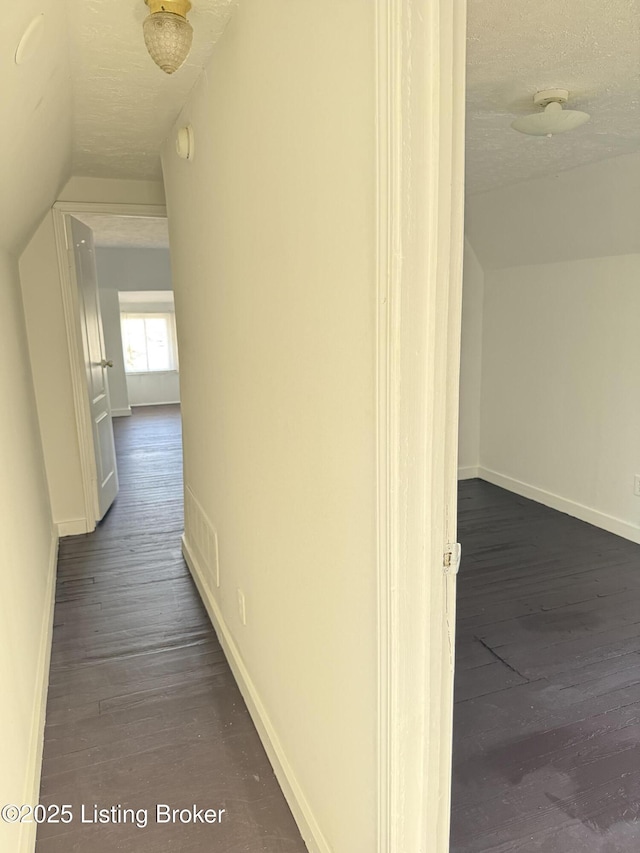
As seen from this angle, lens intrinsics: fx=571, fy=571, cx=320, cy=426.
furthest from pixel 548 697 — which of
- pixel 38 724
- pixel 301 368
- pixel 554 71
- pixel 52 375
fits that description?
pixel 52 375

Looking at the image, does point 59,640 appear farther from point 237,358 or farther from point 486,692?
point 486,692

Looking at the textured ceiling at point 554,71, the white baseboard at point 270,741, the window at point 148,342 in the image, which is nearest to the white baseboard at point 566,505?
the textured ceiling at point 554,71

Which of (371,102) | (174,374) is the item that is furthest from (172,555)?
(174,374)

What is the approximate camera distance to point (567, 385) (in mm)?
3932

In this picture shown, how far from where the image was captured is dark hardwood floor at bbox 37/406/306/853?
5.34 ft

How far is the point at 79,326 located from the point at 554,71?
9.78 ft

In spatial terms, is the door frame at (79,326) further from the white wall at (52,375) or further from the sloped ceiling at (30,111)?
the sloped ceiling at (30,111)

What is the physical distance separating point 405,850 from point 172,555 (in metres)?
2.56

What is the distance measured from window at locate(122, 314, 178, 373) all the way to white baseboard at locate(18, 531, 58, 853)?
6.93 m

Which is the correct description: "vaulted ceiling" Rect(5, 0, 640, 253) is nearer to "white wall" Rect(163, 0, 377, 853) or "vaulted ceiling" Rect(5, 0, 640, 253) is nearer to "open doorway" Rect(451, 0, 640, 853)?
"open doorway" Rect(451, 0, 640, 853)

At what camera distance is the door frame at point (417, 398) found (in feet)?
2.92

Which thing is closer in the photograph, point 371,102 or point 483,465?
point 371,102

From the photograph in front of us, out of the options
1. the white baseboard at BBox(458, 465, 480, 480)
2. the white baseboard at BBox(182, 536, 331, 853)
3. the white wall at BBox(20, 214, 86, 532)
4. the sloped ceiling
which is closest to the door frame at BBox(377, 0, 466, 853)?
the white baseboard at BBox(182, 536, 331, 853)

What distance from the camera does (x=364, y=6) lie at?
0.94 metres
